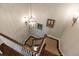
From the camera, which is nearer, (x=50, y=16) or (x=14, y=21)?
(x=14, y=21)

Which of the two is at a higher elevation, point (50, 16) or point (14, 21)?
point (50, 16)

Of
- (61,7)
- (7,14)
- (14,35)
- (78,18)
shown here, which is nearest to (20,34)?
(14,35)

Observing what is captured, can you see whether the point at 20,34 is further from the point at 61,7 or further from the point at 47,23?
the point at 61,7

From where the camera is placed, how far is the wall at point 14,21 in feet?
7.91

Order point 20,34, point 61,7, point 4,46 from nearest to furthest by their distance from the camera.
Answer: point 4,46, point 61,7, point 20,34

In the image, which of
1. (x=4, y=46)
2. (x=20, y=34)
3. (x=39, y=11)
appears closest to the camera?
(x=4, y=46)

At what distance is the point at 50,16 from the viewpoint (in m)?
2.90

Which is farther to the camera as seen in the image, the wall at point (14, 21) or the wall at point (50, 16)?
the wall at point (50, 16)

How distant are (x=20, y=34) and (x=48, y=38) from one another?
0.84 meters

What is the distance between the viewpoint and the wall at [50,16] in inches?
107

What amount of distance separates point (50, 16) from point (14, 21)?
1020 mm

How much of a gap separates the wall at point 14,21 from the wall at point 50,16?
28cm

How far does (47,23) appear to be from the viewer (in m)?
3.02

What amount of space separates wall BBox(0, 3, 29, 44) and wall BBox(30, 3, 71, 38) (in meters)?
0.28
